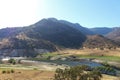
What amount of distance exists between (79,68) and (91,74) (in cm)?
278

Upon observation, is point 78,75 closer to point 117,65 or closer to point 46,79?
point 46,79

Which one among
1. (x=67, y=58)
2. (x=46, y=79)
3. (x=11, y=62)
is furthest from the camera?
(x=67, y=58)

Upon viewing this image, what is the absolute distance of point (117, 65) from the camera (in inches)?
6284

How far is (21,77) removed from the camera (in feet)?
295

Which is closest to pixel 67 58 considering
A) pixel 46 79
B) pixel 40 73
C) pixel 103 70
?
pixel 103 70

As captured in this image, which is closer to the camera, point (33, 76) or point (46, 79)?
point (46, 79)

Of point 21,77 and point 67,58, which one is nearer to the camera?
point 21,77

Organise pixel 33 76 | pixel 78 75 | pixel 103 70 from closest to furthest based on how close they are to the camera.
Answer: pixel 78 75
pixel 33 76
pixel 103 70

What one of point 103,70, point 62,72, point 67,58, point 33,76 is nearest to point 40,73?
point 33,76

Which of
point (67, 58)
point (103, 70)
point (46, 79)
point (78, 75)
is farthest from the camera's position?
point (67, 58)

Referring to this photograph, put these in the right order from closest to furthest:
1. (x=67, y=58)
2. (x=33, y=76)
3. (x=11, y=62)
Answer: (x=33, y=76) → (x=11, y=62) → (x=67, y=58)

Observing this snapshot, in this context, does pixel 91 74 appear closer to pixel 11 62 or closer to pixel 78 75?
pixel 78 75

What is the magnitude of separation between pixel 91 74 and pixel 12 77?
3182cm

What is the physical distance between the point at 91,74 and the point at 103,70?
2095 inches
